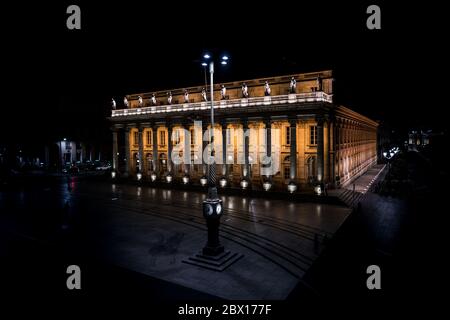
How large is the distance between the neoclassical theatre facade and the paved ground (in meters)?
6.60

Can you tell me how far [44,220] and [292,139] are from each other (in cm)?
2671

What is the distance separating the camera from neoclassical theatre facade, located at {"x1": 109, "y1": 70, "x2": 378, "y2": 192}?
124ft

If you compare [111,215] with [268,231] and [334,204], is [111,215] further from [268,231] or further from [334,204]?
[334,204]

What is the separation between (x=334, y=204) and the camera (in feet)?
110

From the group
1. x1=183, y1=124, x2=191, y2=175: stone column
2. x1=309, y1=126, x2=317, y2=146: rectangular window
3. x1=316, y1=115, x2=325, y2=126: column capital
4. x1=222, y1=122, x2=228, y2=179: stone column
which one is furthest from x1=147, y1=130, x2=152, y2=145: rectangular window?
x1=316, y1=115, x2=325, y2=126: column capital

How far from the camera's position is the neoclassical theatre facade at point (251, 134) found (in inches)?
1485

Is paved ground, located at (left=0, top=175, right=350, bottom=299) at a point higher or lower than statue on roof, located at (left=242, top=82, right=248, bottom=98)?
lower

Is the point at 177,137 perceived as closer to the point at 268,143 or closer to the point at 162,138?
the point at 162,138

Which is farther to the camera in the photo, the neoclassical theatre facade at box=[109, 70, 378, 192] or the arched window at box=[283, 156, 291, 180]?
the arched window at box=[283, 156, 291, 180]

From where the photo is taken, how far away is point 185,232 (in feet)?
78.8

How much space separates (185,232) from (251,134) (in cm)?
2198

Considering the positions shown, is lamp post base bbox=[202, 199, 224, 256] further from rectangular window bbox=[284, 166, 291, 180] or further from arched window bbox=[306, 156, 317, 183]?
rectangular window bbox=[284, 166, 291, 180]

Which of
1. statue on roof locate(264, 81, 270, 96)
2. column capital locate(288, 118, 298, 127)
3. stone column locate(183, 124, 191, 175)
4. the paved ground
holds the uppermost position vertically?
statue on roof locate(264, 81, 270, 96)

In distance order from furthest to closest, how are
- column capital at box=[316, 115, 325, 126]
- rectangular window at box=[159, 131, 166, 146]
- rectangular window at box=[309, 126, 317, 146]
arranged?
rectangular window at box=[159, 131, 166, 146] → rectangular window at box=[309, 126, 317, 146] → column capital at box=[316, 115, 325, 126]
